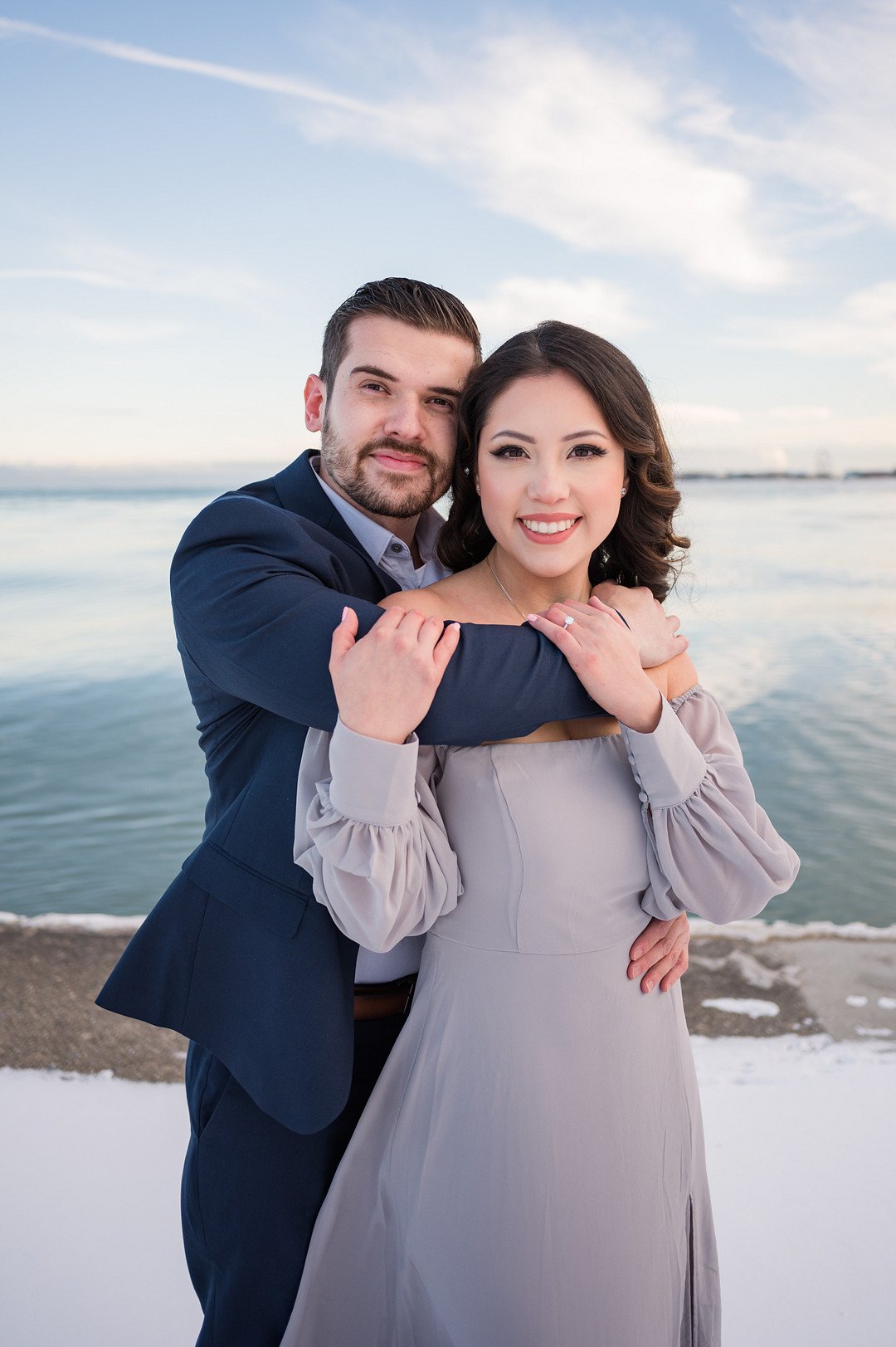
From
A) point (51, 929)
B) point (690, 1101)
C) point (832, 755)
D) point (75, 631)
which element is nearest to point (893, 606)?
point (832, 755)

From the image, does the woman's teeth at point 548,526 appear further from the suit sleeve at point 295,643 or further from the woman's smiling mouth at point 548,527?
the suit sleeve at point 295,643

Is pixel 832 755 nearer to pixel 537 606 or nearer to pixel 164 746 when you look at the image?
pixel 164 746

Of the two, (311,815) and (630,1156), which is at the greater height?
(311,815)

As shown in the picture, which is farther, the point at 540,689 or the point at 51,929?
the point at 51,929

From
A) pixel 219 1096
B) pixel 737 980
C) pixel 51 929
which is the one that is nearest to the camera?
pixel 219 1096

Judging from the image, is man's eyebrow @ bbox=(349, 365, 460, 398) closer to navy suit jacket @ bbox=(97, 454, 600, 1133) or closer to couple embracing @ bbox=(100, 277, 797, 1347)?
couple embracing @ bbox=(100, 277, 797, 1347)

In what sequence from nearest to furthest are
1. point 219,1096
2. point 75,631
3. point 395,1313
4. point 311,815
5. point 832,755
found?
point 311,815, point 395,1313, point 219,1096, point 832,755, point 75,631

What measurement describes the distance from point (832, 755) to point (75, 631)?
962 centimetres

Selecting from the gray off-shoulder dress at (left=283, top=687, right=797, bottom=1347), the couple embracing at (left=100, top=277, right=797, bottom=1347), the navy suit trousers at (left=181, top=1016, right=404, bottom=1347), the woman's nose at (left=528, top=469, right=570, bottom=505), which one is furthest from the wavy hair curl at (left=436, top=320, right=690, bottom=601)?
the navy suit trousers at (left=181, top=1016, right=404, bottom=1347)

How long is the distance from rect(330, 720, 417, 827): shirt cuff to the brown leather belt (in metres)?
0.63

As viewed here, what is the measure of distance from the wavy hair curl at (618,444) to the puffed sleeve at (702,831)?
1.81 ft

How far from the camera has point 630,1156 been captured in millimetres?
1493

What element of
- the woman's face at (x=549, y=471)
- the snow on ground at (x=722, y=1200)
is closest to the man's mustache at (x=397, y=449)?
the woman's face at (x=549, y=471)

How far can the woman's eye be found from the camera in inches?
65.9
